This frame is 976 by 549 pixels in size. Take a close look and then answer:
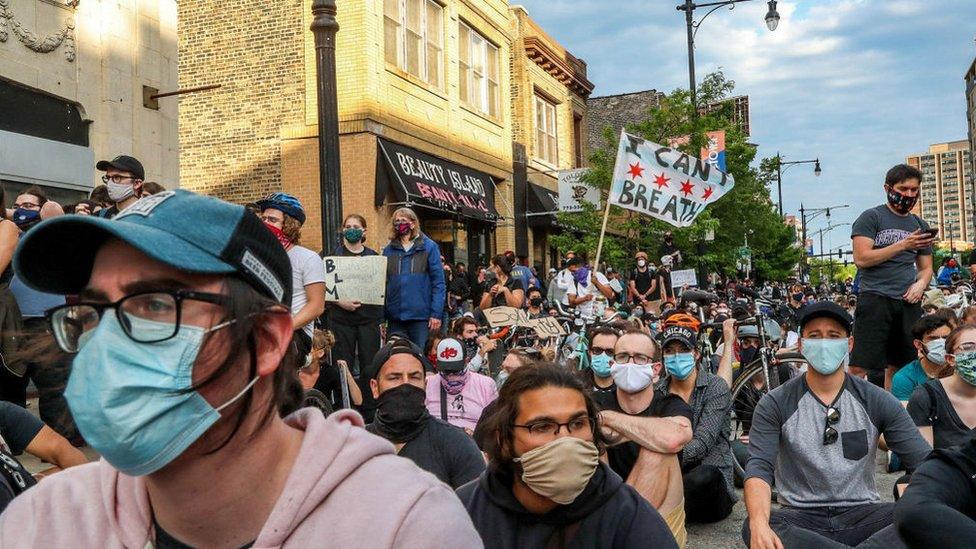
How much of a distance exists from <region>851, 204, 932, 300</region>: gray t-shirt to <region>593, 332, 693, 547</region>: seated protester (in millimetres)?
A: 2369

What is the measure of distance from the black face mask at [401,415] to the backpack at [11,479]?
2200 millimetres

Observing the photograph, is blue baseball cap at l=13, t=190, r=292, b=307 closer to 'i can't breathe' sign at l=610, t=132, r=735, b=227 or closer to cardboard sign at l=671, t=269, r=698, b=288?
'i can't breathe' sign at l=610, t=132, r=735, b=227

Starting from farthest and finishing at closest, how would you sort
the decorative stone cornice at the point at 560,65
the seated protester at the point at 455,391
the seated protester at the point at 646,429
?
the decorative stone cornice at the point at 560,65 → the seated protester at the point at 455,391 → the seated protester at the point at 646,429

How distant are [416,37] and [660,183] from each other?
9.54 meters

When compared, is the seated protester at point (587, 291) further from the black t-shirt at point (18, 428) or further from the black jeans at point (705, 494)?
the black t-shirt at point (18, 428)

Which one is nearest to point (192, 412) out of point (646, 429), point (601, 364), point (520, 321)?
point (646, 429)

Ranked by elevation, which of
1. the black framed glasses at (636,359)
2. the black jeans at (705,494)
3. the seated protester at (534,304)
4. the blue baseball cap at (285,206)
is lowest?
the black jeans at (705,494)

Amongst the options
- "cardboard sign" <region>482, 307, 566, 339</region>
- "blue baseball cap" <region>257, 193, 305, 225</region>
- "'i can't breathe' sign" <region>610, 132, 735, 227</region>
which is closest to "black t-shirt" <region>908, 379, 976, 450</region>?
"blue baseball cap" <region>257, 193, 305, 225</region>

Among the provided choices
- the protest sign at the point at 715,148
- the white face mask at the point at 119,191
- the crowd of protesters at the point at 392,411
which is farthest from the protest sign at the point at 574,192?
the white face mask at the point at 119,191

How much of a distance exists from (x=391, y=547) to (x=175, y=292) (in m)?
→ 0.53

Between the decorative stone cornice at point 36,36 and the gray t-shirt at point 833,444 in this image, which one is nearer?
the gray t-shirt at point 833,444

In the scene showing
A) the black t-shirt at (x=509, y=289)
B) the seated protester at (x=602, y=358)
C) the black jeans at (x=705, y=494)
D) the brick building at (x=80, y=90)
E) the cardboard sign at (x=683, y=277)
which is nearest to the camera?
the black jeans at (x=705, y=494)

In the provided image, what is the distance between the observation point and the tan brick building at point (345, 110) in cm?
1877

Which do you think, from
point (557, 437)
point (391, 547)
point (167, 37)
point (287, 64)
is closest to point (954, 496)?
point (557, 437)
